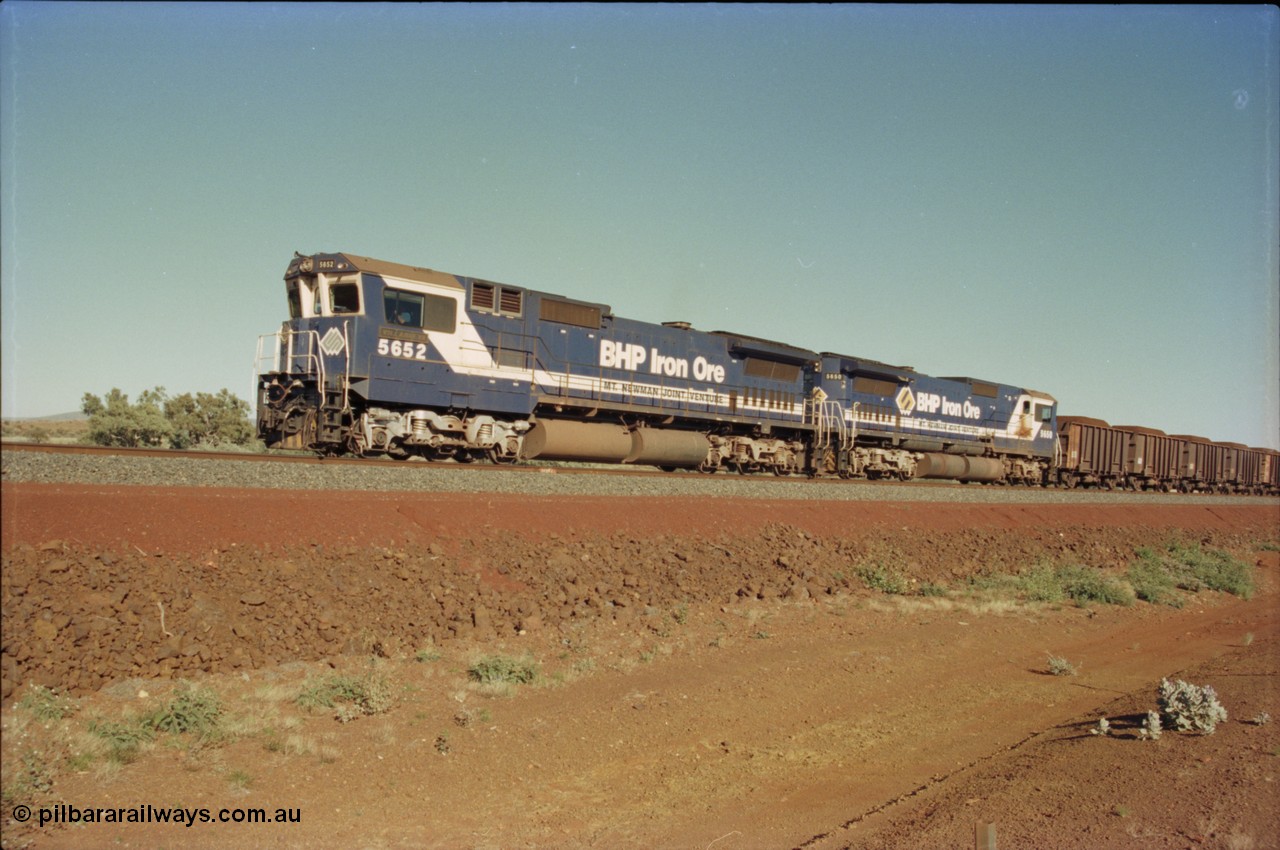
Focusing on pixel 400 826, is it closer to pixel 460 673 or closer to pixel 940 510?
pixel 460 673

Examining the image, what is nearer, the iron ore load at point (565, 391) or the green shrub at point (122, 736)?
the green shrub at point (122, 736)

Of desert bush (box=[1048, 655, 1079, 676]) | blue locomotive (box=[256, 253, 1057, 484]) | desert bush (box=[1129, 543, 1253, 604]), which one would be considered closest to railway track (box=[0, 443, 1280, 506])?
blue locomotive (box=[256, 253, 1057, 484])

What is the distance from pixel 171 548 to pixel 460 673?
337 centimetres

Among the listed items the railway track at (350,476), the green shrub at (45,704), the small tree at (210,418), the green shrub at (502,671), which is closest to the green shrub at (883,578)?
the railway track at (350,476)

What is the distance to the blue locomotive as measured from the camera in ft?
50.8

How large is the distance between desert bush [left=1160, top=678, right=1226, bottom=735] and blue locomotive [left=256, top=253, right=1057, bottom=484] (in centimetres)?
1223

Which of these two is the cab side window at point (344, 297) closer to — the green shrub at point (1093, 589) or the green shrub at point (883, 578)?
the green shrub at point (883, 578)

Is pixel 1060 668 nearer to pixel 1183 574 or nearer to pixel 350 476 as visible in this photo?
pixel 350 476

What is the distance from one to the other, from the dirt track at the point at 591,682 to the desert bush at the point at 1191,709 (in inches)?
9.0

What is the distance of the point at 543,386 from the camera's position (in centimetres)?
1852

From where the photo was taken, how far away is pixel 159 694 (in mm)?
7922

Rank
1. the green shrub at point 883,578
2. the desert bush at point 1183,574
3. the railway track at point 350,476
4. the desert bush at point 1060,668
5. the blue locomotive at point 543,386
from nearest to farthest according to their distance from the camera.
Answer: the railway track at point 350,476, the desert bush at point 1060,668, the blue locomotive at point 543,386, the green shrub at point 883,578, the desert bush at point 1183,574

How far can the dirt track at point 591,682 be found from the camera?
6812 millimetres

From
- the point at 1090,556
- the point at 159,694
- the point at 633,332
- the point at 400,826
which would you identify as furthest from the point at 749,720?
the point at 1090,556
